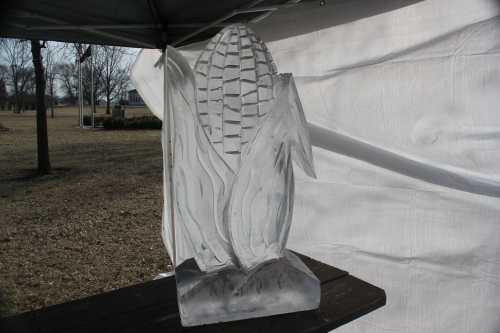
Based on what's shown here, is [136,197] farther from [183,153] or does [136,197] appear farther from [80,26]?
[183,153]

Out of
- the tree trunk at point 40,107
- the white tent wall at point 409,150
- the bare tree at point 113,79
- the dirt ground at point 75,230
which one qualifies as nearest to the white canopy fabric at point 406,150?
the white tent wall at point 409,150

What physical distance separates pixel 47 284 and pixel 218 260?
1.85m

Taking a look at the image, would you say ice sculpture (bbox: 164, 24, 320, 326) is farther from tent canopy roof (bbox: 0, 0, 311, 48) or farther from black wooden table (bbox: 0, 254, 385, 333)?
tent canopy roof (bbox: 0, 0, 311, 48)

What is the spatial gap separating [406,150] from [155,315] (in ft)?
3.93

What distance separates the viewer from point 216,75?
110cm

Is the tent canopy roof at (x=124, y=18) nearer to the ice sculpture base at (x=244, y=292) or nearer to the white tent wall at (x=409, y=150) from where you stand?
the white tent wall at (x=409, y=150)

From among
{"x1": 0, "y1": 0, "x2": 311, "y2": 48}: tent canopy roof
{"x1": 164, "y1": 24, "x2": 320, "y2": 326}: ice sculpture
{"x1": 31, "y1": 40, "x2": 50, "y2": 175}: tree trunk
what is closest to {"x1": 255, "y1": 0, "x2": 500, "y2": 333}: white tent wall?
{"x1": 0, "y1": 0, "x2": 311, "y2": 48}: tent canopy roof

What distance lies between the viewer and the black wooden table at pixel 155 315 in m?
1.09

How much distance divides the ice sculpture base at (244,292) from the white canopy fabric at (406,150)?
30.1 inches

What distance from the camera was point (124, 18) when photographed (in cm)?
172

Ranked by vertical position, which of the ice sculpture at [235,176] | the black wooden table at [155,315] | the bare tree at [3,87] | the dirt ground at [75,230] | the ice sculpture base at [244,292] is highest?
the bare tree at [3,87]

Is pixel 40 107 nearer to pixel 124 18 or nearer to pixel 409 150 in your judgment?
pixel 124 18

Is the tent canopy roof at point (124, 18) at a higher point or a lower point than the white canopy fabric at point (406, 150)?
higher

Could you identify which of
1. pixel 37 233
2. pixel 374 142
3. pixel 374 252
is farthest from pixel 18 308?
pixel 374 142
